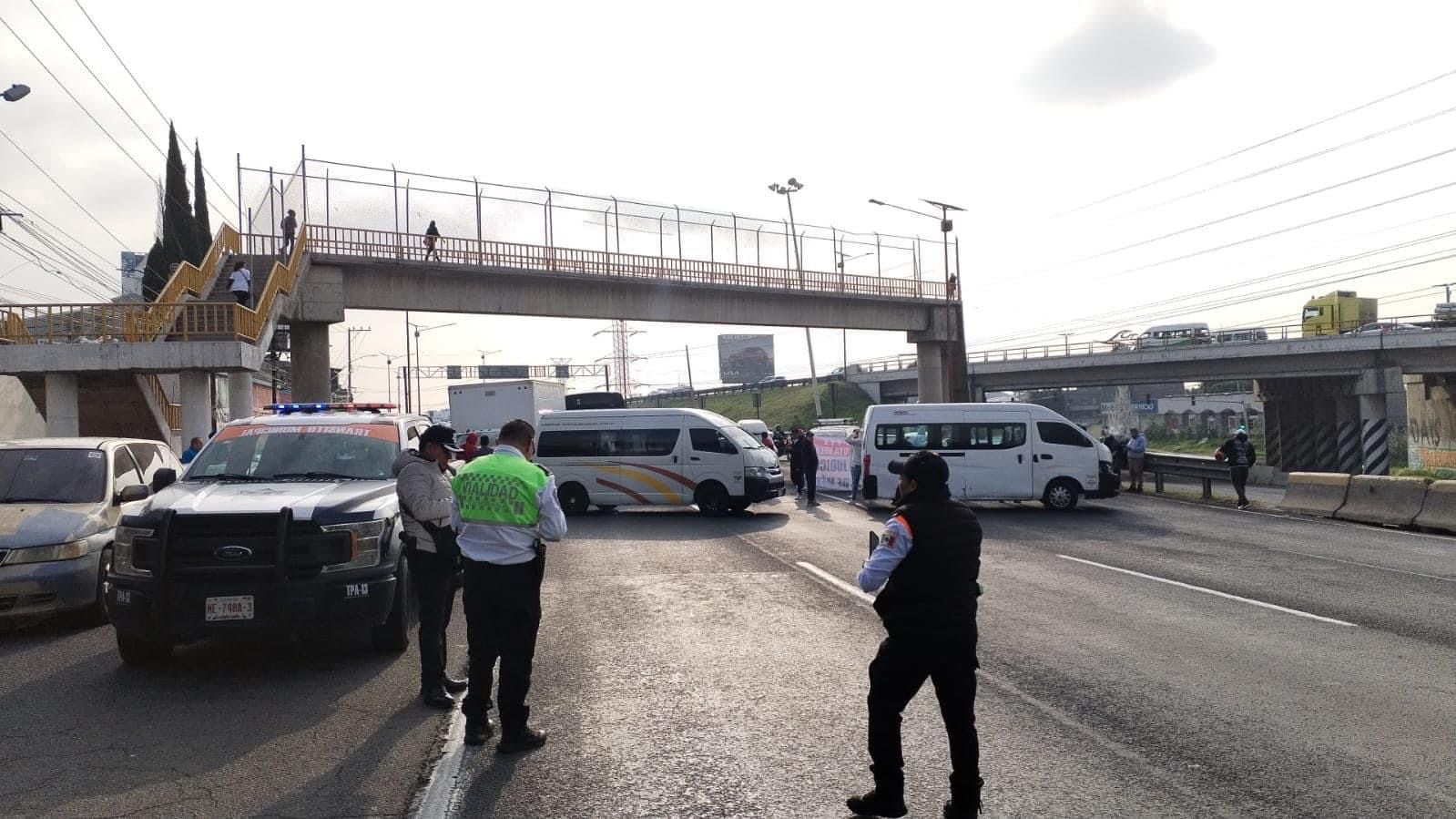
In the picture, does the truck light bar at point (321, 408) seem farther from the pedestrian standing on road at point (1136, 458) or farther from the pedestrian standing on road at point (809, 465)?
the pedestrian standing on road at point (1136, 458)

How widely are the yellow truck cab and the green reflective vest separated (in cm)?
5212

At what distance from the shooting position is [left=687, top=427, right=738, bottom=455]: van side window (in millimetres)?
22250

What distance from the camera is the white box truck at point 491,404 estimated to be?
35.3m

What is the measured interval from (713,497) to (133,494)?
13.5m

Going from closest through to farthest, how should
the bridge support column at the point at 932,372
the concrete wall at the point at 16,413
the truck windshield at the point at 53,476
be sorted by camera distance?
the truck windshield at the point at 53,476 → the concrete wall at the point at 16,413 → the bridge support column at the point at 932,372

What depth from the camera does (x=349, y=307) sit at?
3159cm

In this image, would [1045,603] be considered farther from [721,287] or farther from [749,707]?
[721,287]

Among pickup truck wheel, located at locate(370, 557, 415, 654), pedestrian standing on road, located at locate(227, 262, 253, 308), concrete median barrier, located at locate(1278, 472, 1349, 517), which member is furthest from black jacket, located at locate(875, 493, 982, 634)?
pedestrian standing on road, located at locate(227, 262, 253, 308)

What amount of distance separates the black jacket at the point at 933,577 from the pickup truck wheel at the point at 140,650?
235 inches

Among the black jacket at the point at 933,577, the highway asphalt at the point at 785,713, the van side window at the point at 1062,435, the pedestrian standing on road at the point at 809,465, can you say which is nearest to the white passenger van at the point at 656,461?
the pedestrian standing on road at the point at 809,465

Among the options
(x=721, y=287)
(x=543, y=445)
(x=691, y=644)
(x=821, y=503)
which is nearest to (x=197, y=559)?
(x=691, y=644)

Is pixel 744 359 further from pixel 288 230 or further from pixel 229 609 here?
pixel 229 609

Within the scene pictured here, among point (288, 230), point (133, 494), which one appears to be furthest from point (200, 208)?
point (133, 494)

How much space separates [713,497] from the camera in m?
22.3
